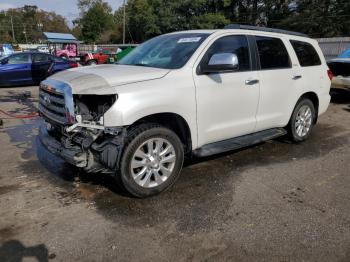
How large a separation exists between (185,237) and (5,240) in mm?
1627

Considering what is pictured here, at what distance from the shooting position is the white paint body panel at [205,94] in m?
3.78

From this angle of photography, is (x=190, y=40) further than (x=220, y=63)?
Yes

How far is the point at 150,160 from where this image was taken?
13.3 feet

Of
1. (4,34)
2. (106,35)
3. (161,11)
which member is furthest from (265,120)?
(4,34)

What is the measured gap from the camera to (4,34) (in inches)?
4131

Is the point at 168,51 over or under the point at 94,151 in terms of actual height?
over

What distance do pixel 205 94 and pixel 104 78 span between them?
1233 millimetres

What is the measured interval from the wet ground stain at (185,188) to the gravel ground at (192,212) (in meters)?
0.01

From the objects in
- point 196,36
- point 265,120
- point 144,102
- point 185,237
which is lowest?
point 185,237

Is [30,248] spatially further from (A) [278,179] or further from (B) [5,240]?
(A) [278,179]

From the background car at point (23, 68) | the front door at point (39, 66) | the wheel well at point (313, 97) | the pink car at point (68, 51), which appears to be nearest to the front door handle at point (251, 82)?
the wheel well at point (313, 97)

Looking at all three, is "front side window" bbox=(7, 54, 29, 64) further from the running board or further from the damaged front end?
the running board

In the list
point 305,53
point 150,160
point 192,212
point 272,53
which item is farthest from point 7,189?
point 305,53

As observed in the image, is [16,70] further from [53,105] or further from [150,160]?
[150,160]
